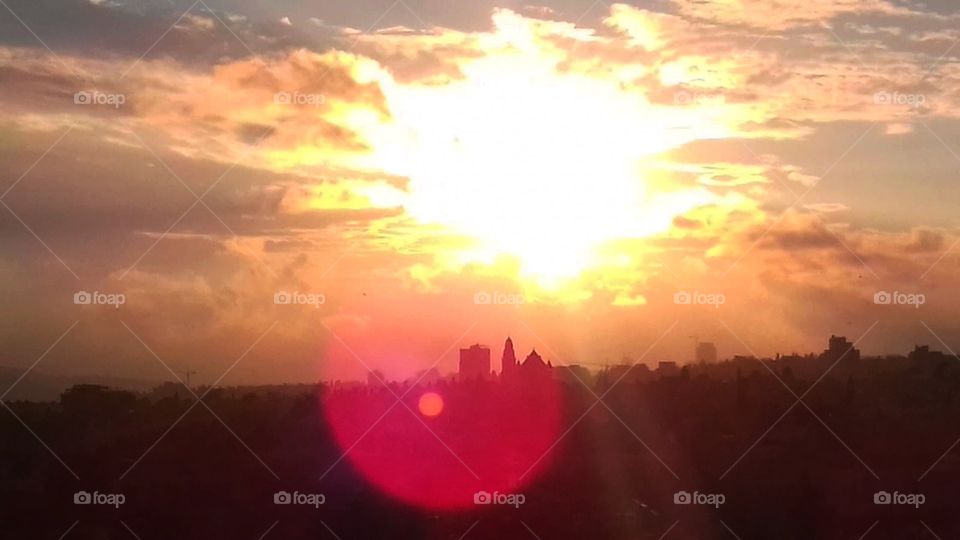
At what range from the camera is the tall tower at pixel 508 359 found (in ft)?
27.1

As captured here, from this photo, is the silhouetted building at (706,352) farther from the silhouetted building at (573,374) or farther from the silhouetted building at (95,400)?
the silhouetted building at (95,400)

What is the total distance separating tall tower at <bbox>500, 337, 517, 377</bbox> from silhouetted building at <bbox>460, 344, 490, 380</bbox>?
122 millimetres

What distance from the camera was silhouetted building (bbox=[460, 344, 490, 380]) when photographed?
27.1 ft

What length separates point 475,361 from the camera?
27.2 ft

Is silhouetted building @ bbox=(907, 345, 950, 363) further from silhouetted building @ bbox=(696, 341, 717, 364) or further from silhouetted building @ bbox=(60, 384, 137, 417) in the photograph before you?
silhouetted building @ bbox=(60, 384, 137, 417)

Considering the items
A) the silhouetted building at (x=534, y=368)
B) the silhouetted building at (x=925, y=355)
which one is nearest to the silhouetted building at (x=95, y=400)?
the silhouetted building at (x=534, y=368)

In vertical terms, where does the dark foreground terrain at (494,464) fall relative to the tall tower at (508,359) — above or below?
below

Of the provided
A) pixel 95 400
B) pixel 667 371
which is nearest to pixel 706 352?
pixel 667 371

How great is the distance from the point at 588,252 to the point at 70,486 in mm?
4358

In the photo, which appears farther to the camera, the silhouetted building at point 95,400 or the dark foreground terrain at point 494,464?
the silhouetted building at point 95,400

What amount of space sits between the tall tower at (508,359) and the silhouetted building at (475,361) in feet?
0.40

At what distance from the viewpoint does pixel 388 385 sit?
8.30 meters

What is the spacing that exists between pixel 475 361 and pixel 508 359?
0.25m

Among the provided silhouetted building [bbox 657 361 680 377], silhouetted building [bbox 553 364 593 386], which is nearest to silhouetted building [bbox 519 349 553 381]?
silhouetted building [bbox 553 364 593 386]
